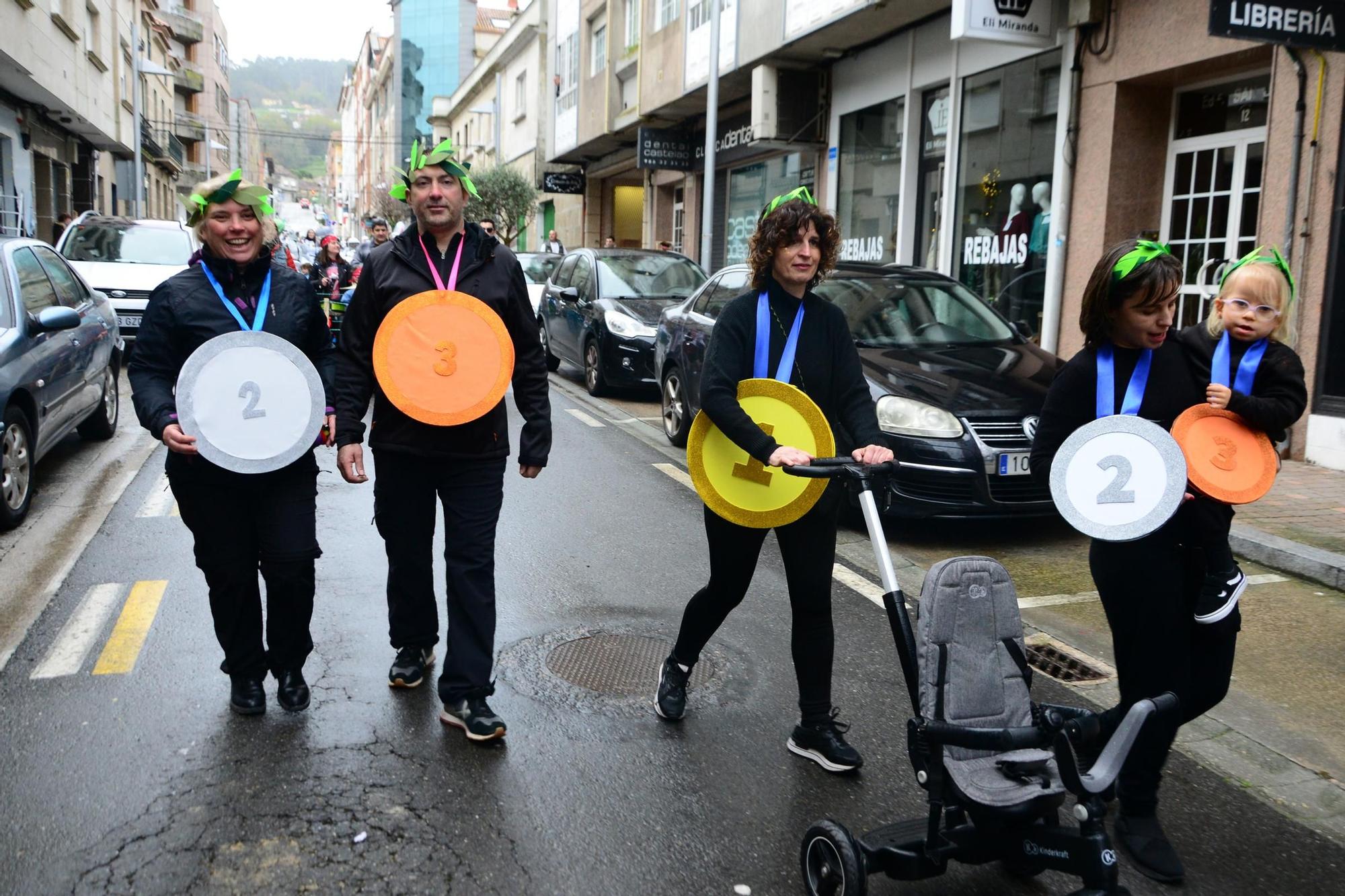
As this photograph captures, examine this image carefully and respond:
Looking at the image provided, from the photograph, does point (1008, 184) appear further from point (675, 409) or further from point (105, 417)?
point (105, 417)

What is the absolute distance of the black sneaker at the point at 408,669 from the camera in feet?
13.4

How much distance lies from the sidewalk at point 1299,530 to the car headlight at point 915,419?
170 cm

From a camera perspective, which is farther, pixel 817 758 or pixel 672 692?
pixel 672 692

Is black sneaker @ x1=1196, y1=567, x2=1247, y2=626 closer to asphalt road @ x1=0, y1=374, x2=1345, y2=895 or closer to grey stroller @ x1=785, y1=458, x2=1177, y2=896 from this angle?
grey stroller @ x1=785, y1=458, x2=1177, y2=896

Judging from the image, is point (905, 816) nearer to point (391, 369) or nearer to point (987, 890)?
point (987, 890)

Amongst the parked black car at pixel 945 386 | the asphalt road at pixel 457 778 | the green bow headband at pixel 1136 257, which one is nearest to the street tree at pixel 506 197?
the parked black car at pixel 945 386

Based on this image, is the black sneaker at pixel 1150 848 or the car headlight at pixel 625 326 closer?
the black sneaker at pixel 1150 848

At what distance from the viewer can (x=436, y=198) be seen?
3.60 m

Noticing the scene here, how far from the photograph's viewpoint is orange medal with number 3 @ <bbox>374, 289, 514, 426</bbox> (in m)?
3.59

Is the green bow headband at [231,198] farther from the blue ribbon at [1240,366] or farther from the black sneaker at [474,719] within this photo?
the blue ribbon at [1240,366]

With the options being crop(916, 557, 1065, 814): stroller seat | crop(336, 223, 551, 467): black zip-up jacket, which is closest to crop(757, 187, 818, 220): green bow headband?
crop(336, 223, 551, 467): black zip-up jacket

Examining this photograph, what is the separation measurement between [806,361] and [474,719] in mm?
1557

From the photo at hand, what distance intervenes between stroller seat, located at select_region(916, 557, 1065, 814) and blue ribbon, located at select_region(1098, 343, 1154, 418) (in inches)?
23.5

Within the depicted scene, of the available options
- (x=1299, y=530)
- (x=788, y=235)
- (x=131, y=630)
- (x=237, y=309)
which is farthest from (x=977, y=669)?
(x=1299, y=530)
